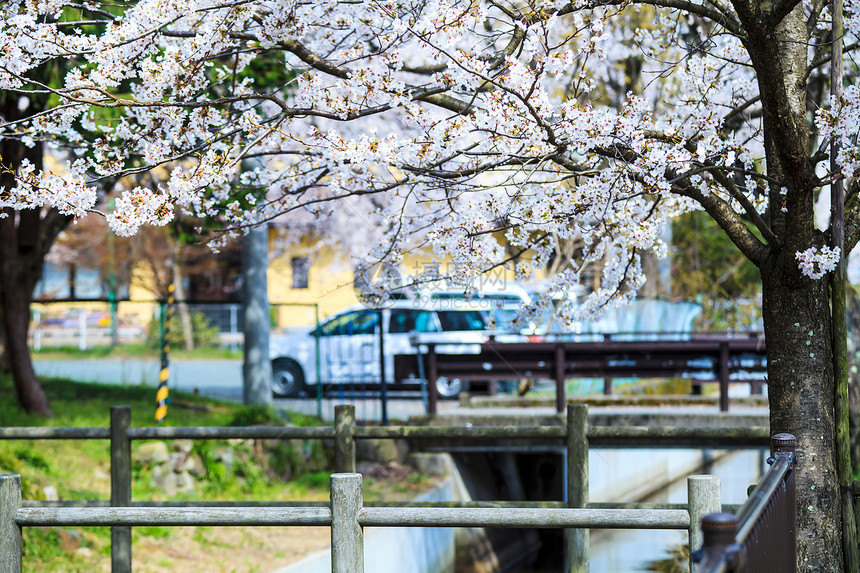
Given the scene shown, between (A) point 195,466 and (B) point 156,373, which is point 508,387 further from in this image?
(A) point 195,466

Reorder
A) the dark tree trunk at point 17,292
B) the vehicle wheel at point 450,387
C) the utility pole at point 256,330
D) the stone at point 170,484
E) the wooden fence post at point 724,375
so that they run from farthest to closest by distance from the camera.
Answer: the vehicle wheel at point 450,387, the utility pole at point 256,330, the dark tree trunk at point 17,292, the wooden fence post at point 724,375, the stone at point 170,484

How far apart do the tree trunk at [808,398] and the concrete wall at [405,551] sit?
3.93m

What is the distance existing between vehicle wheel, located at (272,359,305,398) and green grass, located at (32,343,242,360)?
154 cm

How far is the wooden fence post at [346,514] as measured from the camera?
4.17 metres

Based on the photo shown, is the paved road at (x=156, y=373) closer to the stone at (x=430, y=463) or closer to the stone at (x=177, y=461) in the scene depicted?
the stone at (x=430, y=463)

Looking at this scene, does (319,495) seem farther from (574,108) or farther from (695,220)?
(695,220)

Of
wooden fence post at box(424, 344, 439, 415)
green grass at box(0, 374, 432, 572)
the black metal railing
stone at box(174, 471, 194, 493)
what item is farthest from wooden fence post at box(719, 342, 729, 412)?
the black metal railing

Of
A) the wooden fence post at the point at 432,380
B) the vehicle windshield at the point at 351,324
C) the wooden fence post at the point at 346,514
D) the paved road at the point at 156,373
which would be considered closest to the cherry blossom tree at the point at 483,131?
the wooden fence post at the point at 346,514

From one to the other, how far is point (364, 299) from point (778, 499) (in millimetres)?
A: 3855

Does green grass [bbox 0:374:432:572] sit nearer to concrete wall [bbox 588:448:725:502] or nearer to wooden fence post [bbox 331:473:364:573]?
concrete wall [bbox 588:448:725:502]

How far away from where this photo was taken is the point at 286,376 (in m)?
16.2

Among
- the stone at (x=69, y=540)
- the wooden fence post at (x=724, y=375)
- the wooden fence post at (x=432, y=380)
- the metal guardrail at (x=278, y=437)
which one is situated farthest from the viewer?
the wooden fence post at (x=432, y=380)

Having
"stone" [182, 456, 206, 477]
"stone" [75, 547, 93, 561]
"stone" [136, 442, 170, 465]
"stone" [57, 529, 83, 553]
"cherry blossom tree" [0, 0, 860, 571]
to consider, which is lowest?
"stone" [75, 547, 93, 561]

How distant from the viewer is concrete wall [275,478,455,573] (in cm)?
809
